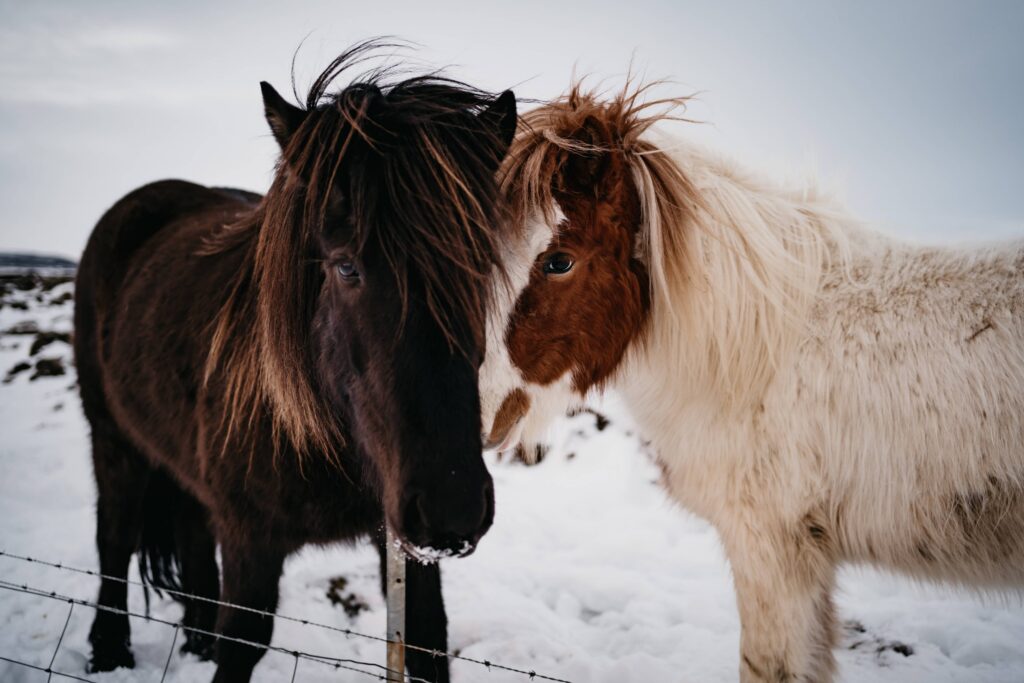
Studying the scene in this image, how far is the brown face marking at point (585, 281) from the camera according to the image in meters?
Answer: 2.02

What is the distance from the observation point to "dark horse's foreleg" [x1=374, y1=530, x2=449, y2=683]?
232 centimetres

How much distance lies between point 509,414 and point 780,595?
1.18 m

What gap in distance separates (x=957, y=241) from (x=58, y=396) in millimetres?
10647

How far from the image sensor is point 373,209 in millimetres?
1496

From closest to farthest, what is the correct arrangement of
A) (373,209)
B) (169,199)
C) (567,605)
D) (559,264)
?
(373,209) < (559,264) < (169,199) < (567,605)

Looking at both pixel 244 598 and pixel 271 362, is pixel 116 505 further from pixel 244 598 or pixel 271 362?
pixel 271 362

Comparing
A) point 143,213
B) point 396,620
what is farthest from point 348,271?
point 143,213

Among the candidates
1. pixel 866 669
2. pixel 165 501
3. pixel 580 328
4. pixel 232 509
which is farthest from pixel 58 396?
pixel 866 669

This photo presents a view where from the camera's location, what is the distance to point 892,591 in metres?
3.86

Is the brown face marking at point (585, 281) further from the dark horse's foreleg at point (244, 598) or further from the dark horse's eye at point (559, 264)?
the dark horse's foreleg at point (244, 598)

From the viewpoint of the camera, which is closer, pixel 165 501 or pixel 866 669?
pixel 866 669

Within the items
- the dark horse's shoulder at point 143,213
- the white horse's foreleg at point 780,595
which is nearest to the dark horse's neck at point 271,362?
the dark horse's shoulder at point 143,213

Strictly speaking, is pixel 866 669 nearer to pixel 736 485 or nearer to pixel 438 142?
pixel 736 485

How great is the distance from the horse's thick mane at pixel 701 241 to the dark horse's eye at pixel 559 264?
171 mm
